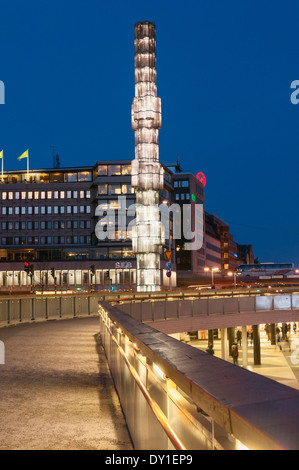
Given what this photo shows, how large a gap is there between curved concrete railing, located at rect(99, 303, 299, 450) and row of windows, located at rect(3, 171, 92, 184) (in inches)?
4484

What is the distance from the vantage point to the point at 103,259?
110 meters

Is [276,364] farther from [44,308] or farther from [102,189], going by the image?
[102,189]

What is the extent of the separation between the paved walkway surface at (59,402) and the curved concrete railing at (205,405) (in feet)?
3.81

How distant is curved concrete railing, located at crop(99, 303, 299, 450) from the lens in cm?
236

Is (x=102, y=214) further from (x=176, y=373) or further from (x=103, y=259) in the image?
→ (x=176, y=373)

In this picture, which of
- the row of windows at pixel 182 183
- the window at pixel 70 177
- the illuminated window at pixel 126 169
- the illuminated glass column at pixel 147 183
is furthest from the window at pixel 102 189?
the illuminated glass column at pixel 147 183

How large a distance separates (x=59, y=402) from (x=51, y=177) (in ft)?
376

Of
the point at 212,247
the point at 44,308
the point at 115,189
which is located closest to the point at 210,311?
the point at 44,308

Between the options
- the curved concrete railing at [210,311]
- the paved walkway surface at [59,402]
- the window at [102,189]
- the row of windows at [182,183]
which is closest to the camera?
the paved walkway surface at [59,402]

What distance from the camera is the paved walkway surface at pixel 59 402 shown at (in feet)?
24.5

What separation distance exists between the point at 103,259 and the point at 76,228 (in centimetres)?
1082

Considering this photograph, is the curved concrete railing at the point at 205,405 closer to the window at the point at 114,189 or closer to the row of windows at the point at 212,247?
the window at the point at 114,189

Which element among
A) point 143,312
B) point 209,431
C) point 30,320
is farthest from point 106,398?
point 30,320

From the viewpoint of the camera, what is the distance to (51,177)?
122125mm
